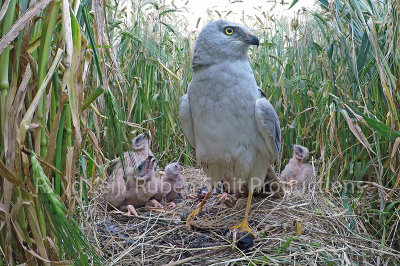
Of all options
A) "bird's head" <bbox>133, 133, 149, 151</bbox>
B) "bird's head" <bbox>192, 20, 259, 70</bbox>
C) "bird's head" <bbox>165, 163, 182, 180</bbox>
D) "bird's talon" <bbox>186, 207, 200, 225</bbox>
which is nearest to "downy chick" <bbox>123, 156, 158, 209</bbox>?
"bird's head" <bbox>165, 163, 182, 180</bbox>

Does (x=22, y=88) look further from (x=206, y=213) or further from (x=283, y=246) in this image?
(x=206, y=213)

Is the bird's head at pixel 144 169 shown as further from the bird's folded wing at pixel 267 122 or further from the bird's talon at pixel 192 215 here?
the bird's folded wing at pixel 267 122

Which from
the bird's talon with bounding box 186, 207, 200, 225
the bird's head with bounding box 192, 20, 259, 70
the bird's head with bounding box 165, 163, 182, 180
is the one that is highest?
the bird's head with bounding box 192, 20, 259, 70

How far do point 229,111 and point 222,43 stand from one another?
51cm

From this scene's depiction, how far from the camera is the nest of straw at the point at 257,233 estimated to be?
2.26 meters

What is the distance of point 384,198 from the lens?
2.56m

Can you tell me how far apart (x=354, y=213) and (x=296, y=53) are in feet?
6.13

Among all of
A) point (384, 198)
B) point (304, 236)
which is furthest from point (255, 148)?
point (384, 198)

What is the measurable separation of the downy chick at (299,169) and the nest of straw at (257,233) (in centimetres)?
52

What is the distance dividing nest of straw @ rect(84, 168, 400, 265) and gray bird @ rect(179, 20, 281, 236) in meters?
0.17

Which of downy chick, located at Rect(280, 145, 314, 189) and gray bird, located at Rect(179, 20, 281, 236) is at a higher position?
gray bird, located at Rect(179, 20, 281, 236)

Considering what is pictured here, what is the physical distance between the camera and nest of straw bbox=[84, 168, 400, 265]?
7.42ft

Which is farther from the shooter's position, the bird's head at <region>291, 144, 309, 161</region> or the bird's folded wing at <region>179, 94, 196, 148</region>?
the bird's head at <region>291, 144, 309, 161</region>

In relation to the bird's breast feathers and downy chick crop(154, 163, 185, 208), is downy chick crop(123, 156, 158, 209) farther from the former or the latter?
the bird's breast feathers
